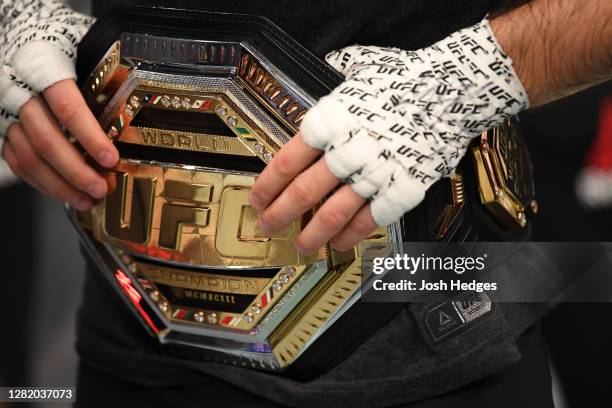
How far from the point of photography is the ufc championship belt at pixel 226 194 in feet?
2.27

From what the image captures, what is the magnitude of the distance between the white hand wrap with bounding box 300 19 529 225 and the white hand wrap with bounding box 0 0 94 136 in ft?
0.99

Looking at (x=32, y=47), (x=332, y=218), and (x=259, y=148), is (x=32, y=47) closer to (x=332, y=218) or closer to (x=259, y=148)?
(x=259, y=148)

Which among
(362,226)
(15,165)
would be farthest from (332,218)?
(15,165)

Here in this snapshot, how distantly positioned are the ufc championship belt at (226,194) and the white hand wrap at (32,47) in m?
0.04

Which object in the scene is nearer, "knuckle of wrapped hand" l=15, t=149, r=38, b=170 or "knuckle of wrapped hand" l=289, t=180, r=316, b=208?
"knuckle of wrapped hand" l=289, t=180, r=316, b=208

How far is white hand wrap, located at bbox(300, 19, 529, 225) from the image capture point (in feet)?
2.02

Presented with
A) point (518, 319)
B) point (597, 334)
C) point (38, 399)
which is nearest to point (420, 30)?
point (518, 319)

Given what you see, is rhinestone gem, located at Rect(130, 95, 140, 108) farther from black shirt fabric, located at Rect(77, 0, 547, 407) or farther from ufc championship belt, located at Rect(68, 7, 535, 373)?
black shirt fabric, located at Rect(77, 0, 547, 407)

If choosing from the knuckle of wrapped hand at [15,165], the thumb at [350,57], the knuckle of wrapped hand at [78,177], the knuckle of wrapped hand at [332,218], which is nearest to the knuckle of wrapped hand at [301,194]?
the knuckle of wrapped hand at [332,218]

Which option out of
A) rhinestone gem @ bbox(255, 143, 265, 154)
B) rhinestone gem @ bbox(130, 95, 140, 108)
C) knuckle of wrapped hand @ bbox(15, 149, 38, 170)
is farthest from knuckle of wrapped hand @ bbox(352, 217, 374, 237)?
knuckle of wrapped hand @ bbox(15, 149, 38, 170)

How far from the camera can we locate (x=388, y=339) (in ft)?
2.46

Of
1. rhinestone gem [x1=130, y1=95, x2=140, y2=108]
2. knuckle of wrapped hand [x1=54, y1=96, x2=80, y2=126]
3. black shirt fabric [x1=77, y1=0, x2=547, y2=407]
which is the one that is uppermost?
knuckle of wrapped hand [x1=54, y1=96, x2=80, y2=126]

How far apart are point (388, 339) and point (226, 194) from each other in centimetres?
23

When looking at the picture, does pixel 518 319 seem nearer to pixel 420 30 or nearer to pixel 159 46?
pixel 420 30
